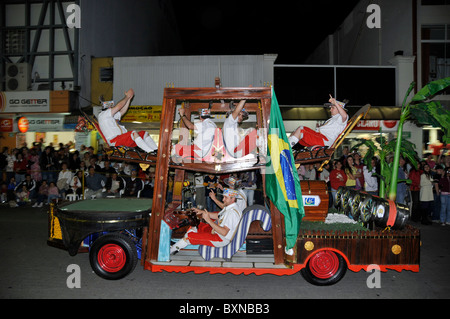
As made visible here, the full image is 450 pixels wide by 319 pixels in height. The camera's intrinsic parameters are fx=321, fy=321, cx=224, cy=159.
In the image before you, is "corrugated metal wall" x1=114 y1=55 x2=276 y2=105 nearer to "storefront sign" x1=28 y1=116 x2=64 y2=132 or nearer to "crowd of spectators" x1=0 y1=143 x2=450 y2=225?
"storefront sign" x1=28 y1=116 x2=64 y2=132

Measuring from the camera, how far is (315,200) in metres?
5.08

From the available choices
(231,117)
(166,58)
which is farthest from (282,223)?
(166,58)

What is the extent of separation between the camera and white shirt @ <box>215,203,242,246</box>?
457 cm

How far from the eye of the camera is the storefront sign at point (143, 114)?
15133mm

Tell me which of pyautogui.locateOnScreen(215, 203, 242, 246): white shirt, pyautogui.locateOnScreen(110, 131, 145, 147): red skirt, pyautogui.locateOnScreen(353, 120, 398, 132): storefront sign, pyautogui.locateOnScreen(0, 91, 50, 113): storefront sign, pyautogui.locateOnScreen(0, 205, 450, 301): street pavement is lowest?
pyautogui.locateOnScreen(0, 205, 450, 301): street pavement

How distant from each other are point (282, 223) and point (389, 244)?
148 cm

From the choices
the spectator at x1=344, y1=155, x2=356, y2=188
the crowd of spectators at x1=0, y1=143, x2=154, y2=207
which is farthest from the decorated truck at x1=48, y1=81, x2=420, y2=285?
the crowd of spectators at x1=0, y1=143, x2=154, y2=207

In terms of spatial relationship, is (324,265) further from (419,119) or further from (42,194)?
(42,194)

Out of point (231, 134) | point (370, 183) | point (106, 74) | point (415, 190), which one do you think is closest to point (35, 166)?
point (106, 74)

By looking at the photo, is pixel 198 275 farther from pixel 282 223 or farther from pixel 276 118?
pixel 276 118

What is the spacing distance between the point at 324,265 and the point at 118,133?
3.76m

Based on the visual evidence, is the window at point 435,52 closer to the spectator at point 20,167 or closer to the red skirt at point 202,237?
the red skirt at point 202,237

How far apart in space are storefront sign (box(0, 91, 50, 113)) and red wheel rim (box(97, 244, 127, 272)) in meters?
13.2

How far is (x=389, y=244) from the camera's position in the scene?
4.43 metres
